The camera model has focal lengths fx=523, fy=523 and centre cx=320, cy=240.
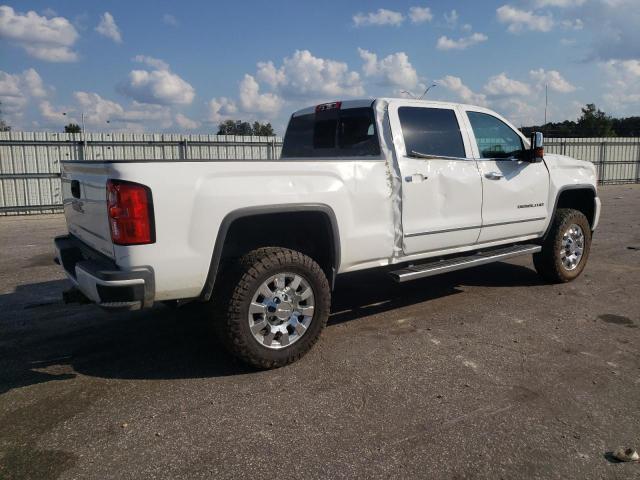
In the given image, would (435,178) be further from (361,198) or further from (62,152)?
(62,152)

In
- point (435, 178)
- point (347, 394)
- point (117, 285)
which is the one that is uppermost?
point (435, 178)

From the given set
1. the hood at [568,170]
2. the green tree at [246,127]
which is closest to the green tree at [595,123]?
the green tree at [246,127]

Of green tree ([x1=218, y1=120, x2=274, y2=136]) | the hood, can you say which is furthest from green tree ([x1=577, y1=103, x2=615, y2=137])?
the hood

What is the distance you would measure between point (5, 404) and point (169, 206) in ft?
5.48

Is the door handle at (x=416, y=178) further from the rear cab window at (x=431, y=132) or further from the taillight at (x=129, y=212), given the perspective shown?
the taillight at (x=129, y=212)

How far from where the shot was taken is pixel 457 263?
195 inches

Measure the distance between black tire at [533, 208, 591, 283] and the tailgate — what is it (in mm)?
4790

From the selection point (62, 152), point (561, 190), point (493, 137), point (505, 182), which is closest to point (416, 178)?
point (505, 182)

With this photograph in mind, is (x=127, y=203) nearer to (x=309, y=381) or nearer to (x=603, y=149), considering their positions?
(x=309, y=381)

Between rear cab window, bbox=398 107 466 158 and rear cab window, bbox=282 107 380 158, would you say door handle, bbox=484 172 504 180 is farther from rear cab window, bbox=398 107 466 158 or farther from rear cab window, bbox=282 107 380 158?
rear cab window, bbox=282 107 380 158

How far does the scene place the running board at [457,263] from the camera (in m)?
4.46

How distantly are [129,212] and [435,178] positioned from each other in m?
2.70

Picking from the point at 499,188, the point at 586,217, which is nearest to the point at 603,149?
the point at 586,217

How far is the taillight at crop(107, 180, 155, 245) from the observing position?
10.4ft
